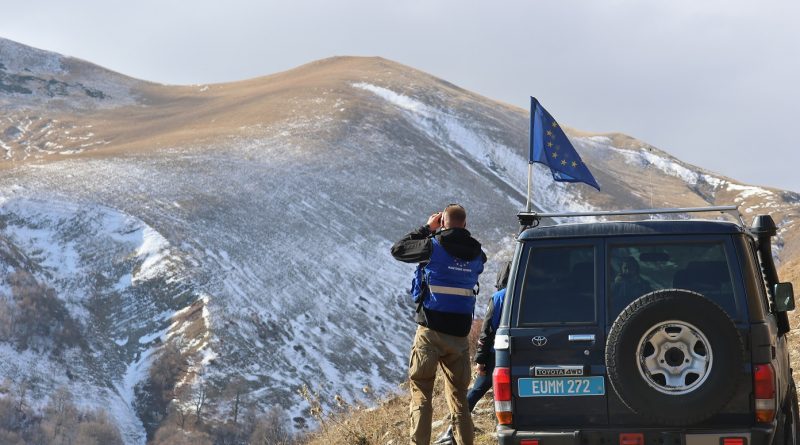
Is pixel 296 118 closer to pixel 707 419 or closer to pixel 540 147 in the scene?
pixel 540 147

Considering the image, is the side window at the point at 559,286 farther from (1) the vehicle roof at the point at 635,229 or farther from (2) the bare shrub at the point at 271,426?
(2) the bare shrub at the point at 271,426

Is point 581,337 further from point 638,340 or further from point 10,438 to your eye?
point 10,438

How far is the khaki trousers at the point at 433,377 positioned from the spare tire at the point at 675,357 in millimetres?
2121

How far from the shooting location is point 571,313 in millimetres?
6523

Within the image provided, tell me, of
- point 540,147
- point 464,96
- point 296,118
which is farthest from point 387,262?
point 464,96

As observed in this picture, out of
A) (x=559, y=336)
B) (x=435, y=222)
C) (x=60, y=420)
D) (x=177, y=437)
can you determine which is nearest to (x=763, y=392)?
(x=559, y=336)

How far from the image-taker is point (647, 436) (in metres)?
6.17

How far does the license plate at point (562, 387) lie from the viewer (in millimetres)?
6379

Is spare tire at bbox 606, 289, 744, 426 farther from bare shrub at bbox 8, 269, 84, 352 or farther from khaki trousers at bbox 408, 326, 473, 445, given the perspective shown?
bare shrub at bbox 8, 269, 84, 352

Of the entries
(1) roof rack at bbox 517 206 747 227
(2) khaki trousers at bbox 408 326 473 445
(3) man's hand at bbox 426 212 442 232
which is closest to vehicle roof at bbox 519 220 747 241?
(1) roof rack at bbox 517 206 747 227

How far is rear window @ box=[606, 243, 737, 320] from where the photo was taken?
6.30m

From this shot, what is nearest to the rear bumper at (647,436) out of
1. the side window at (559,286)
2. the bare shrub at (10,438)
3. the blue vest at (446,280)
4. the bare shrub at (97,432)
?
the side window at (559,286)

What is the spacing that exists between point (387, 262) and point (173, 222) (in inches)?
443

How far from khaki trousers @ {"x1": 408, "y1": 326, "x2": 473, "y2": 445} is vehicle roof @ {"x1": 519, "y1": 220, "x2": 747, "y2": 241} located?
154 cm
